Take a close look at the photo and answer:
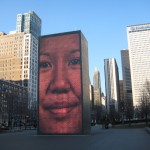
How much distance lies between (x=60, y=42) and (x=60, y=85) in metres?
7.57

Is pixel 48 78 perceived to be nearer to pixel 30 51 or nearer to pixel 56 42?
pixel 56 42

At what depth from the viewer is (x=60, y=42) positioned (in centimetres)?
4712

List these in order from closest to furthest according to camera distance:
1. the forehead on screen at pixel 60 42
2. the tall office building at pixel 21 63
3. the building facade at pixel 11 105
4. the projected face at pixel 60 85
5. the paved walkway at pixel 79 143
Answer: the paved walkway at pixel 79 143 < the projected face at pixel 60 85 < the forehead on screen at pixel 60 42 < the building facade at pixel 11 105 < the tall office building at pixel 21 63

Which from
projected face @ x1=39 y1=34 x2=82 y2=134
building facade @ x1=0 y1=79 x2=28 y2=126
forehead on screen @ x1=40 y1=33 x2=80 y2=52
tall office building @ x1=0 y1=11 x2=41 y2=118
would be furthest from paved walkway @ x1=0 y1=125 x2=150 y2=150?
tall office building @ x1=0 y1=11 x2=41 y2=118

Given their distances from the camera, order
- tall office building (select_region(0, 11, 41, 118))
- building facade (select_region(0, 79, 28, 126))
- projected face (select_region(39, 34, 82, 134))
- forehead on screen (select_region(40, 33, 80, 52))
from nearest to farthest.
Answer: projected face (select_region(39, 34, 82, 134)), forehead on screen (select_region(40, 33, 80, 52)), building facade (select_region(0, 79, 28, 126)), tall office building (select_region(0, 11, 41, 118))

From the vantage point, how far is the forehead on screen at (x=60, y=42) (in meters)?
46.3

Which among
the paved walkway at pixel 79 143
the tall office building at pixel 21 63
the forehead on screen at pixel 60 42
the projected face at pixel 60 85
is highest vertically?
the tall office building at pixel 21 63

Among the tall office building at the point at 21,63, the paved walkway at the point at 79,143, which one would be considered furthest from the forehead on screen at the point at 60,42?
the tall office building at the point at 21,63

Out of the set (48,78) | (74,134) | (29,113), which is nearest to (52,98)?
(48,78)

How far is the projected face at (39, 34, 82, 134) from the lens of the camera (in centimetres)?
4381

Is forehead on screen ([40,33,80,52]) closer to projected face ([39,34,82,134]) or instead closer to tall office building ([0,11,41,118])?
projected face ([39,34,82,134])

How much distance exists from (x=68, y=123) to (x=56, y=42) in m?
14.1

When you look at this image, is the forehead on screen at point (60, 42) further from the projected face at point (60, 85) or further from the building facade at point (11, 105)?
the building facade at point (11, 105)

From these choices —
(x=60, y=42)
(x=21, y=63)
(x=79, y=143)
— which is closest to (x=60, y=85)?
→ (x=60, y=42)
